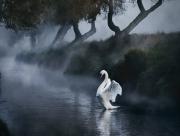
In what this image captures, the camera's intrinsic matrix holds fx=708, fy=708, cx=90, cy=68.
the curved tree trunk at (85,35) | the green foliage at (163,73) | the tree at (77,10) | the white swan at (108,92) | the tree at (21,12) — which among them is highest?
the tree at (21,12)

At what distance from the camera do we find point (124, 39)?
49625mm

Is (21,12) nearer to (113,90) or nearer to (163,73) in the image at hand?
(113,90)

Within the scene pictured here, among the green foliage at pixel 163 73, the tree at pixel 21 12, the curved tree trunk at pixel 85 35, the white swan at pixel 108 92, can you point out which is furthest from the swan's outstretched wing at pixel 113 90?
the curved tree trunk at pixel 85 35

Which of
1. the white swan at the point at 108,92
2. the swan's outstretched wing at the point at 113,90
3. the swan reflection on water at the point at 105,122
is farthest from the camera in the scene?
the swan's outstretched wing at the point at 113,90

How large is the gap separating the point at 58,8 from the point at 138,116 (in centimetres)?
3003

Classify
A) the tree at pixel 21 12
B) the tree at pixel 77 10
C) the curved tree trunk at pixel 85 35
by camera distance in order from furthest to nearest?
the curved tree trunk at pixel 85 35 → the tree at pixel 77 10 → the tree at pixel 21 12

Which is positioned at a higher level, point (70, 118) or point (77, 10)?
point (77, 10)

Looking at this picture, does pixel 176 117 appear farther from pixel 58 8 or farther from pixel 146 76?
pixel 58 8

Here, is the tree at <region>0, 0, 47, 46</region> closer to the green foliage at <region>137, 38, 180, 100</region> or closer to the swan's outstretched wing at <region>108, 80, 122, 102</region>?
the swan's outstretched wing at <region>108, 80, 122, 102</region>

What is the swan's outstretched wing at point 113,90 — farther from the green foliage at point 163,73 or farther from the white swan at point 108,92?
the green foliage at point 163,73

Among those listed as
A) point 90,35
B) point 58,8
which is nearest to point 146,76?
point 58,8

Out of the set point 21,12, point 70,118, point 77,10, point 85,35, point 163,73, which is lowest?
point 85,35

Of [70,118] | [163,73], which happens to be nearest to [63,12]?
[163,73]

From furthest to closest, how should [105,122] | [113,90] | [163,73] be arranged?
[113,90] < [163,73] < [105,122]
